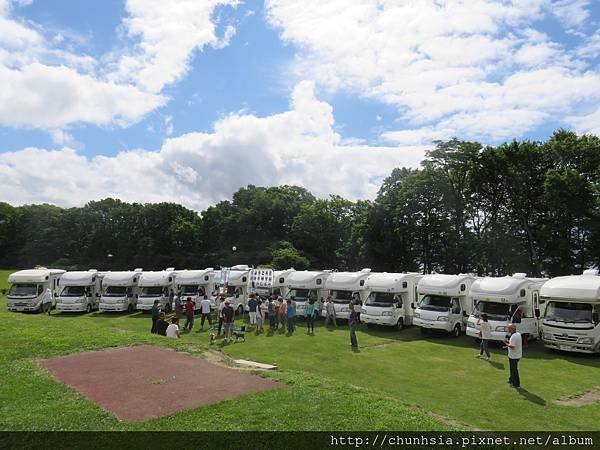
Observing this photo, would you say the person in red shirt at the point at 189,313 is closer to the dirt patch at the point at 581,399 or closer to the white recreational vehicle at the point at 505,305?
the white recreational vehicle at the point at 505,305

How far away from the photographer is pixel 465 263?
41250 mm

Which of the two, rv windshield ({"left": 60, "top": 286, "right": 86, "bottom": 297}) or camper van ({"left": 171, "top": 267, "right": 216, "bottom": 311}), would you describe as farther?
rv windshield ({"left": 60, "top": 286, "right": 86, "bottom": 297})

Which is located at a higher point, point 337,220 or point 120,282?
point 337,220

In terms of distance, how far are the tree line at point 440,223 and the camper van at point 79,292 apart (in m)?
25.9

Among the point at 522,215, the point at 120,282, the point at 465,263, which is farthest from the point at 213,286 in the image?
the point at 522,215

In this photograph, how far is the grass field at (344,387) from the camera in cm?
869

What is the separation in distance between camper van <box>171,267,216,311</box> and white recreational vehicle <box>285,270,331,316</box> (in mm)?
5727

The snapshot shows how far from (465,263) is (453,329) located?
2093cm

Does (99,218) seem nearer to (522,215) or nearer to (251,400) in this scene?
(522,215)

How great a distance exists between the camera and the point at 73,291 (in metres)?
31.4

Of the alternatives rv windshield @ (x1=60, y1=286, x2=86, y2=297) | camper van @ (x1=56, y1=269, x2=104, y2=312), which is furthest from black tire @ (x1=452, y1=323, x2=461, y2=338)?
rv windshield @ (x1=60, y1=286, x2=86, y2=297)

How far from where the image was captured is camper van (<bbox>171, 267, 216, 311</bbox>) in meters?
30.2

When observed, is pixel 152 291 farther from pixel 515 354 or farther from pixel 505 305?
pixel 515 354

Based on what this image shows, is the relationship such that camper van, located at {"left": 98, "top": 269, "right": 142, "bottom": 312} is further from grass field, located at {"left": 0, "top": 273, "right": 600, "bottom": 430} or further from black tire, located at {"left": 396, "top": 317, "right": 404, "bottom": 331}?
black tire, located at {"left": 396, "top": 317, "right": 404, "bottom": 331}
